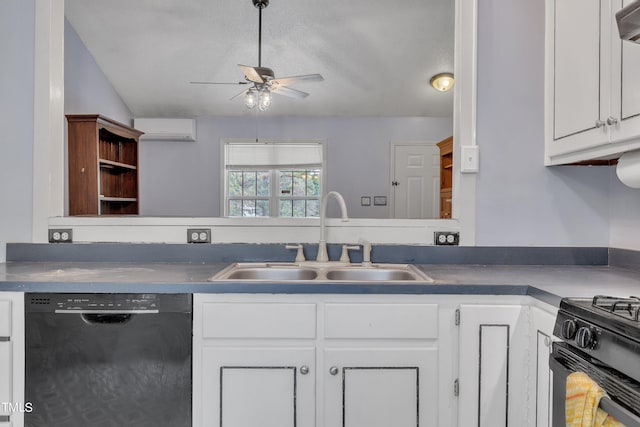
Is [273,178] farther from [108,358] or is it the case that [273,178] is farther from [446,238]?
[108,358]

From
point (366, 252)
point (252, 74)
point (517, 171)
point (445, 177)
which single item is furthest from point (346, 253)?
point (445, 177)

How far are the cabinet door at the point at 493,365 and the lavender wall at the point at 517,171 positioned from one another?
58cm

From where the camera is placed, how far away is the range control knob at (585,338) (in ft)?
3.42

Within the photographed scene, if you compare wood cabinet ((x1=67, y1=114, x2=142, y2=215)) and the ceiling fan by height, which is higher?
the ceiling fan

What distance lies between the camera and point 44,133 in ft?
6.48

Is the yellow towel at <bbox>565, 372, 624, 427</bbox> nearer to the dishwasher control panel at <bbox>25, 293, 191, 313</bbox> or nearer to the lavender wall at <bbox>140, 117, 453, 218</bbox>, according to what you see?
the dishwasher control panel at <bbox>25, 293, 191, 313</bbox>

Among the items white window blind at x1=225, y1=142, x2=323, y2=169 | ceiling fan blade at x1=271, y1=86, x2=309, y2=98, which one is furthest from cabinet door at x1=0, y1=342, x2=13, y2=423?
white window blind at x1=225, y1=142, x2=323, y2=169

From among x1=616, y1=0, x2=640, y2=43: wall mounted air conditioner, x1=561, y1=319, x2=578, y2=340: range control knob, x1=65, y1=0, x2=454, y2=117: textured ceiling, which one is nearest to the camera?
x1=616, y1=0, x2=640, y2=43: wall mounted air conditioner

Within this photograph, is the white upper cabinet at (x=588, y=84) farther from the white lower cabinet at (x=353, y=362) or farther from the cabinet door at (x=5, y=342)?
the cabinet door at (x=5, y=342)

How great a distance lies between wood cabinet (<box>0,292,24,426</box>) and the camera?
57.1 inches

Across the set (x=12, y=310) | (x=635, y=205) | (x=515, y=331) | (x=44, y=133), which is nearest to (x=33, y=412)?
(x=12, y=310)

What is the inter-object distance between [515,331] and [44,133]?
2202 millimetres

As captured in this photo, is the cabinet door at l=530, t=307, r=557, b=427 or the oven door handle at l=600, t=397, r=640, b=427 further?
the cabinet door at l=530, t=307, r=557, b=427

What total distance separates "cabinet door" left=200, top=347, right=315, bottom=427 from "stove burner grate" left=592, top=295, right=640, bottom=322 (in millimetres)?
880
